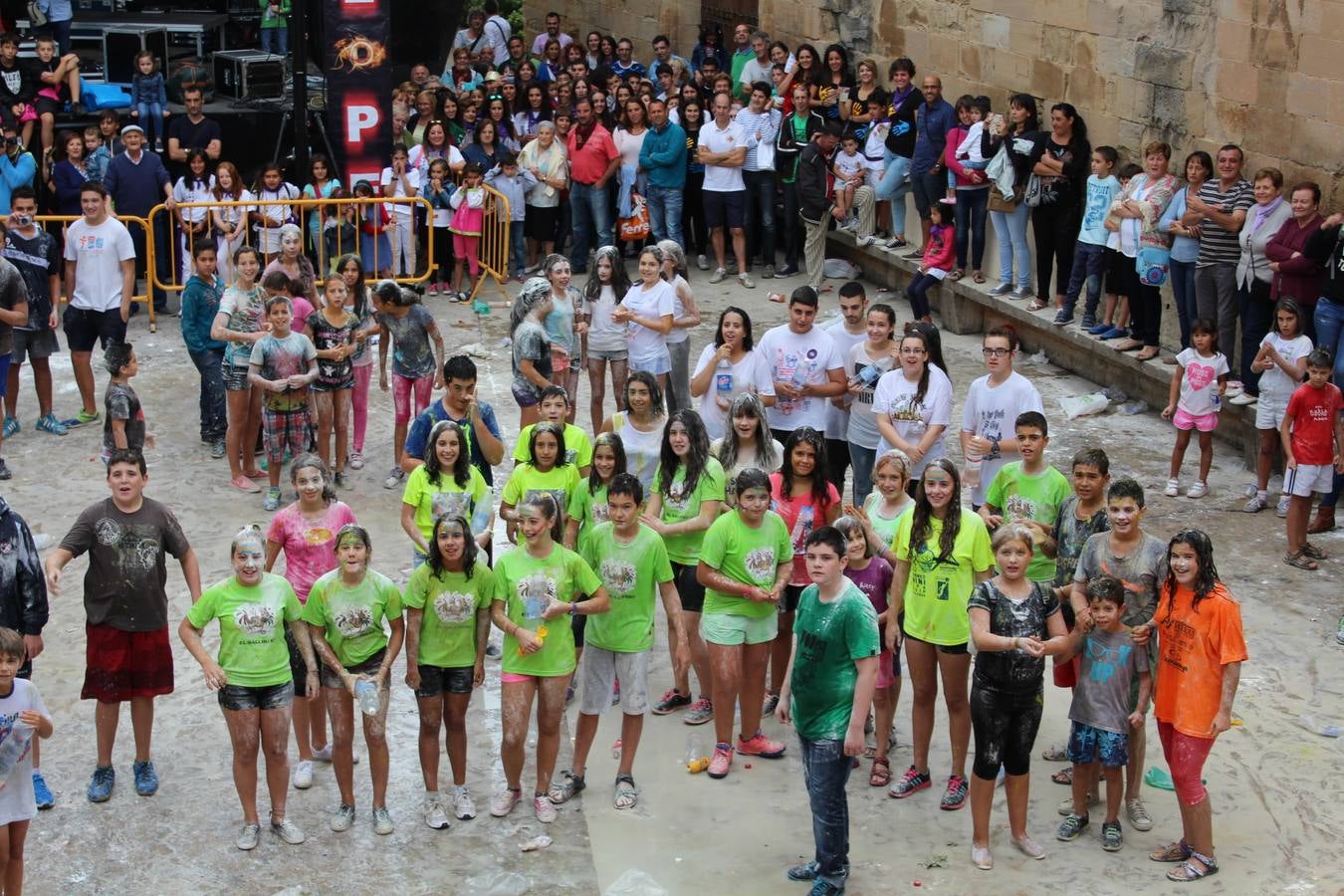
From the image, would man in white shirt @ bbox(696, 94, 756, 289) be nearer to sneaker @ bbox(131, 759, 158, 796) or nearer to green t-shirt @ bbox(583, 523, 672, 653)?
green t-shirt @ bbox(583, 523, 672, 653)

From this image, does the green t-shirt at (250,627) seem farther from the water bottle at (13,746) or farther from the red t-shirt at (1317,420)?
the red t-shirt at (1317,420)

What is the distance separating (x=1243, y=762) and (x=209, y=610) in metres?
4.69

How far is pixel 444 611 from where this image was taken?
7.70 metres

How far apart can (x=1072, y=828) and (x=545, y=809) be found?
226 cm

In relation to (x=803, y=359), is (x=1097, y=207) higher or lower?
higher

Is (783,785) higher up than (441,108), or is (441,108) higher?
(441,108)

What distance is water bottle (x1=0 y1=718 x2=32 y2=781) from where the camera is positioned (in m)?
6.82

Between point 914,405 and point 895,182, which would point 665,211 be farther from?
point 914,405

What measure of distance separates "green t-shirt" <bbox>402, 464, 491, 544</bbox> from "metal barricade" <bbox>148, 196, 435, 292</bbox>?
6.60 metres

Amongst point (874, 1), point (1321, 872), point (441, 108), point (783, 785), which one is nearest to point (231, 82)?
point (441, 108)

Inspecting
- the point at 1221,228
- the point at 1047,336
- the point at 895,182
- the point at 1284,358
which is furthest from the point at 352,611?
the point at 895,182

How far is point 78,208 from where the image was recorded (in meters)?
15.4

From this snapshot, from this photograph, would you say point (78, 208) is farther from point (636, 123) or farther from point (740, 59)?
point (740, 59)

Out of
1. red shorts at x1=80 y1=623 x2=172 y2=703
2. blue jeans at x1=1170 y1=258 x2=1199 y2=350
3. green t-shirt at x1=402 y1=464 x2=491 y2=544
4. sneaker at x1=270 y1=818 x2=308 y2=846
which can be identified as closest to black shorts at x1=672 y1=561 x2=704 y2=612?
green t-shirt at x1=402 y1=464 x2=491 y2=544
